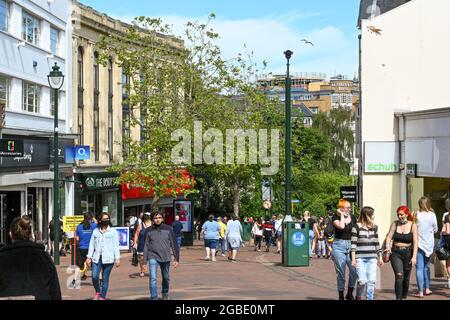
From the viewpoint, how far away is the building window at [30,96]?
1401 inches

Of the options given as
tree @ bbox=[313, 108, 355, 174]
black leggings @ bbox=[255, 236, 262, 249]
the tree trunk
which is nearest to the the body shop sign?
black leggings @ bbox=[255, 236, 262, 249]

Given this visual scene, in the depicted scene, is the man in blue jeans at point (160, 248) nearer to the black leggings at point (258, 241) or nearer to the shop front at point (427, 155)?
the shop front at point (427, 155)

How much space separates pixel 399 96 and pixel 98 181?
838 inches

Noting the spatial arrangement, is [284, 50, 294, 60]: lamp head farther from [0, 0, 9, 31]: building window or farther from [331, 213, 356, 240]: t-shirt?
[0, 0, 9, 31]: building window

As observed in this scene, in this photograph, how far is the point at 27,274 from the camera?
291 inches

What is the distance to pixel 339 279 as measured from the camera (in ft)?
47.1

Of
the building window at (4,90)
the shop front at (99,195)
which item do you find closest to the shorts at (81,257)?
the building window at (4,90)

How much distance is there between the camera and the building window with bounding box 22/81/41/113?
3559 cm

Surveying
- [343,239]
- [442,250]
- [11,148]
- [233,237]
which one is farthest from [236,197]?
[343,239]

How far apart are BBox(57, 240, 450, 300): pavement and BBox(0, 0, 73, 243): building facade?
836 centimetres

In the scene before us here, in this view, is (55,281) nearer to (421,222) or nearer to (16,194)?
(421,222)

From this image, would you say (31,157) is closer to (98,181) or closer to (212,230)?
(212,230)

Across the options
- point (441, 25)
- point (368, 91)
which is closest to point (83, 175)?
point (368, 91)
